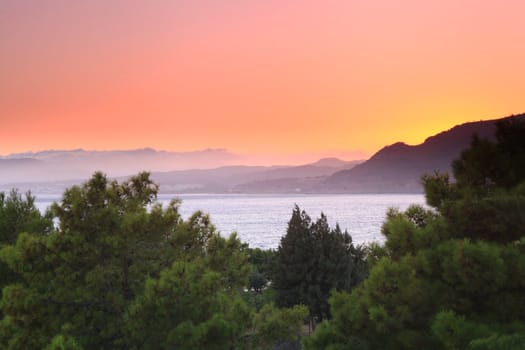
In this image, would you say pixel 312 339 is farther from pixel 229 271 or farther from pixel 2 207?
pixel 2 207

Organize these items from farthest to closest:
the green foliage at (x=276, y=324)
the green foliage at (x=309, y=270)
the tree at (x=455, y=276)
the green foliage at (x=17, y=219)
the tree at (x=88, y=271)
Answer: the green foliage at (x=309, y=270)
the green foliage at (x=276, y=324)
the green foliage at (x=17, y=219)
the tree at (x=88, y=271)
the tree at (x=455, y=276)

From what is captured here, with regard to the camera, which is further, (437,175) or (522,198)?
(437,175)

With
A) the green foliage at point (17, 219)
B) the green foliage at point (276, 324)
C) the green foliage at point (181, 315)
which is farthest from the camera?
the green foliage at point (276, 324)

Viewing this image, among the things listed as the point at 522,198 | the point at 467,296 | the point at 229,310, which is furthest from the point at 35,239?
the point at 522,198

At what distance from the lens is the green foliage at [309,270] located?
32.3m

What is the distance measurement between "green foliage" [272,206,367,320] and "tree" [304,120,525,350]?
17265mm

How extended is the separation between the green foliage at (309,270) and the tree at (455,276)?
17.3 metres

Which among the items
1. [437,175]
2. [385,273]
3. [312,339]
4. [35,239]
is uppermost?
[437,175]

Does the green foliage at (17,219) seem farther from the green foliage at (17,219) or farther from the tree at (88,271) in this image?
the tree at (88,271)

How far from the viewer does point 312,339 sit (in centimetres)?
1506

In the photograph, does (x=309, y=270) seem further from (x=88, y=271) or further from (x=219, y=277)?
(x=88, y=271)

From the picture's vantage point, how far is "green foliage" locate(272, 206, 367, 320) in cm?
3228

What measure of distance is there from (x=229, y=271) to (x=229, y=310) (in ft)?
10.4

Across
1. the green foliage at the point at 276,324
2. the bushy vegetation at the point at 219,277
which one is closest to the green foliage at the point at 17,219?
the bushy vegetation at the point at 219,277
